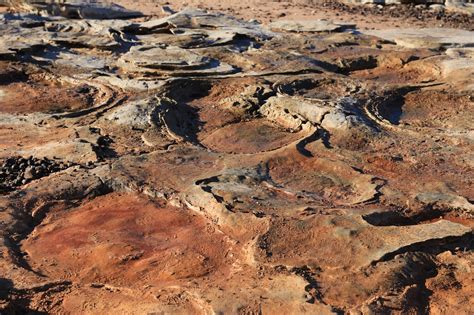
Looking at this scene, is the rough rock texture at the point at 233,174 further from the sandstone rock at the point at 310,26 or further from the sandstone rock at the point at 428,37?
the sandstone rock at the point at 310,26

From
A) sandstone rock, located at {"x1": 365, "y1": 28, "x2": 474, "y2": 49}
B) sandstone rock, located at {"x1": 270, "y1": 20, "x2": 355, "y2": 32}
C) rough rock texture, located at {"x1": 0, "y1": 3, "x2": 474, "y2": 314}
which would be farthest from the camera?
sandstone rock, located at {"x1": 270, "y1": 20, "x2": 355, "y2": 32}

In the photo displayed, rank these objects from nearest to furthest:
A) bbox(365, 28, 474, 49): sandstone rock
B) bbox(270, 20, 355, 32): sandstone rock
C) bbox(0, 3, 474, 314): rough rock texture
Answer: bbox(0, 3, 474, 314): rough rock texture → bbox(365, 28, 474, 49): sandstone rock → bbox(270, 20, 355, 32): sandstone rock

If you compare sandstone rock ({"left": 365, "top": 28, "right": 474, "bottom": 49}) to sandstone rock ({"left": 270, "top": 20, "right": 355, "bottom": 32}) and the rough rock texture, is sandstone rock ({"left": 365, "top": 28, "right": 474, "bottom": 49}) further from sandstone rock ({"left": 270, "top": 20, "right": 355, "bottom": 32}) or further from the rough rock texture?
sandstone rock ({"left": 270, "top": 20, "right": 355, "bottom": 32})

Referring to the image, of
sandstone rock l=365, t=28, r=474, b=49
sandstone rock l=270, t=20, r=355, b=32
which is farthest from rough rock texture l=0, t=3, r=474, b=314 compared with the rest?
sandstone rock l=270, t=20, r=355, b=32

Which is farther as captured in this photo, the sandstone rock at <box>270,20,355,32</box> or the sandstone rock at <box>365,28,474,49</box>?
the sandstone rock at <box>270,20,355,32</box>

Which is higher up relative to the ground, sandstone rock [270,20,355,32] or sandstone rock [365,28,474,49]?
sandstone rock [270,20,355,32]

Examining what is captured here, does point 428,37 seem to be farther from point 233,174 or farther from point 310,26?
point 233,174

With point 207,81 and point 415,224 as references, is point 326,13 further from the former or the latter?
point 415,224

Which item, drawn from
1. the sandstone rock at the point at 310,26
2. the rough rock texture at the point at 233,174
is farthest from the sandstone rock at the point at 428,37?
the sandstone rock at the point at 310,26
